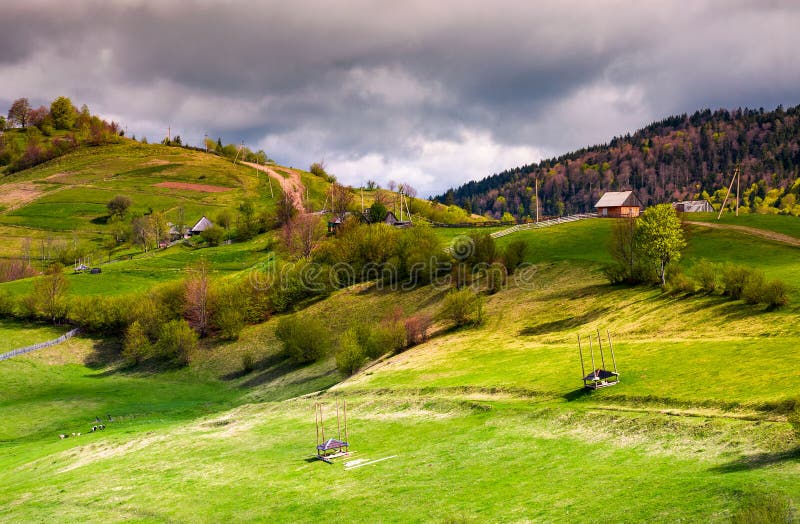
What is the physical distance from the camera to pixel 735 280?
62.6m

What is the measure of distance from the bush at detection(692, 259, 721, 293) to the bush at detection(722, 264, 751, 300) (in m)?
1.31

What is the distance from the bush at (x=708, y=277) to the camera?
65.8m

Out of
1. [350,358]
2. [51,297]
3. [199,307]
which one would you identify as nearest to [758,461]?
[350,358]

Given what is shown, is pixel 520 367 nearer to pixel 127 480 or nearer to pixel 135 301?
pixel 127 480

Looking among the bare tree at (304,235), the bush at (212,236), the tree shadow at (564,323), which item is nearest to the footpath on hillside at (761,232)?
the tree shadow at (564,323)

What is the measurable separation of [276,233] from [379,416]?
109 m

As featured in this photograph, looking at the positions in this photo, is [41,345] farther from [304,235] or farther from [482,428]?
[482,428]

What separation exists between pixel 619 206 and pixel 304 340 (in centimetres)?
6998

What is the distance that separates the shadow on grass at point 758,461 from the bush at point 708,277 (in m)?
39.5

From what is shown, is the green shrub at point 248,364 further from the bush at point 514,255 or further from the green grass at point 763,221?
the green grass at point 763,221

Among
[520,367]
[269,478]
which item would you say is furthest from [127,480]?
[520,367]

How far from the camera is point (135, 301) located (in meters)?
108

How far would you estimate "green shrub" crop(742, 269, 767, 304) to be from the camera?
5844cm

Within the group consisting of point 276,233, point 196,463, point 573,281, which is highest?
point 276,233
